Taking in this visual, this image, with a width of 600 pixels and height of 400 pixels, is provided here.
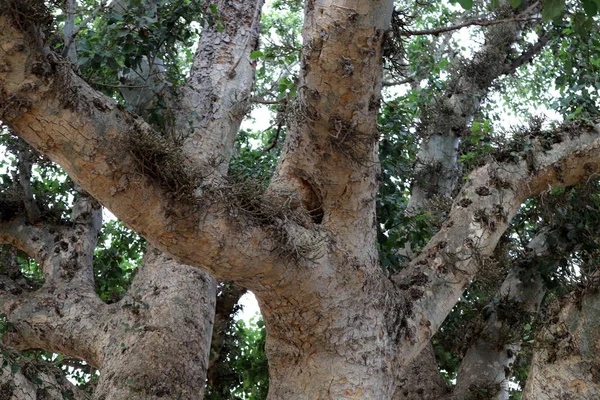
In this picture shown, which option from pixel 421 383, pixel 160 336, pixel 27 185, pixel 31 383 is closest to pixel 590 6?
pixel 160 336

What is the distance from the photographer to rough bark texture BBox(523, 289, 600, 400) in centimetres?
405

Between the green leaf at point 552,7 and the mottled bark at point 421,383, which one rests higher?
the green leaf at point 552,7

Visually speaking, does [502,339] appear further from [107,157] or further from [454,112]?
[107,157]

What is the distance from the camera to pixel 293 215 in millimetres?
3574

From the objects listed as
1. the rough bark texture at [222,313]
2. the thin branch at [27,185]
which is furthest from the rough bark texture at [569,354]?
the thin branch at [27,185]

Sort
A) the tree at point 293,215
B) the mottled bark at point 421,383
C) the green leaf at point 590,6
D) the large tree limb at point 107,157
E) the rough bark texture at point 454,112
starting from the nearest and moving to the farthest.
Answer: the large tree limb at point 107,157 → the green leaf at point 590,6 → the tree at point 293,215 → the mottled bark at point 421,383 → the rough bark texture at point 454,112

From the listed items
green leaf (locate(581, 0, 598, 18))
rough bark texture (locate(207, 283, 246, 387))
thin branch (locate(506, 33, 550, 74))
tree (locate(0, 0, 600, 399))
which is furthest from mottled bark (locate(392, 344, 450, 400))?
thin branch (locate(506, 33, 550, 74))

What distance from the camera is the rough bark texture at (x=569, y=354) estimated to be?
13.3 ft

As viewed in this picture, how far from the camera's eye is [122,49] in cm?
528

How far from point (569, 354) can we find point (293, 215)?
176cm

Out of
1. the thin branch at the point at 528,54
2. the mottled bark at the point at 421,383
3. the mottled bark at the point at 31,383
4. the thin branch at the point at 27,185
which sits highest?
the thin branch at the point at 528,54

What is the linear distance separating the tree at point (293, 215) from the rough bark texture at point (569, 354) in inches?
0.5

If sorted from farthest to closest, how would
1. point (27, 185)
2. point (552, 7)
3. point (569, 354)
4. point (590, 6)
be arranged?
point (27, 185) < point (569, 354) < point (590, 6) < point (552, 7)

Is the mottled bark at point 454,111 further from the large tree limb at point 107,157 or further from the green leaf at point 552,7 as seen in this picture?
the green leaf at point 552,7
